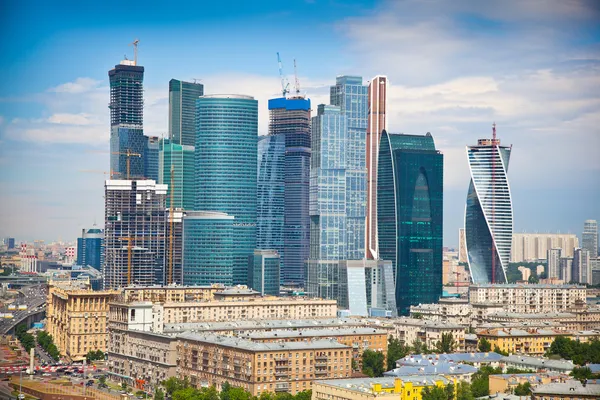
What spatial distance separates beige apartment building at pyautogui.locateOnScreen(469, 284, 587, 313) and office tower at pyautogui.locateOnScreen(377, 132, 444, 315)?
5.63 m

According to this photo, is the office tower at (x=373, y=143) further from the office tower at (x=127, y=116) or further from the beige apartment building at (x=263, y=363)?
the beige apartment building at (x=263, y=363)

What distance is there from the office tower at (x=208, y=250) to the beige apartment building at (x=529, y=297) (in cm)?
1016

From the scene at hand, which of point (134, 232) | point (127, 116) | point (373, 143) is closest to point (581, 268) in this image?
point (373, 143)

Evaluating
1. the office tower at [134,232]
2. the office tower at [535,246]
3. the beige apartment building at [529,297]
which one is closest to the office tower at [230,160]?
the office tower at [134,232]

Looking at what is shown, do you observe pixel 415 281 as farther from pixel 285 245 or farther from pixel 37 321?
pixel 37 321

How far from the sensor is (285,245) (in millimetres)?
55469

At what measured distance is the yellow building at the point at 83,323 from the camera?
35.1 metres

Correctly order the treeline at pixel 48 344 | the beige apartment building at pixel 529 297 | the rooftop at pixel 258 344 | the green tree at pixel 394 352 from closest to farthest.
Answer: the rooftop at pixel 258 344 → the green tree at pixel 394 352 → the treeline at pixel 48 344 → the beige apartment building at pixel 529 297

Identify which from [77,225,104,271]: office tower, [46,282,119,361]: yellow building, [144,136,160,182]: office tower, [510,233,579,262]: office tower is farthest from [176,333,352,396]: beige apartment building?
[77,225,104,271]: office tower

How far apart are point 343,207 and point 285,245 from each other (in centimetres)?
582

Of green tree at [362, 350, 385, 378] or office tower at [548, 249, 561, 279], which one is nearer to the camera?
green tree at [362, 350, 385, 378]

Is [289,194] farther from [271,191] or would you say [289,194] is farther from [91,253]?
[91,253]

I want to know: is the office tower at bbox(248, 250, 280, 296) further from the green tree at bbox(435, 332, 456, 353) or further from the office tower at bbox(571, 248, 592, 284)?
the office tower at bbox(571, 248, 592, 284)

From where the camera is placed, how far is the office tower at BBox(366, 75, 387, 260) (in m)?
50.5
